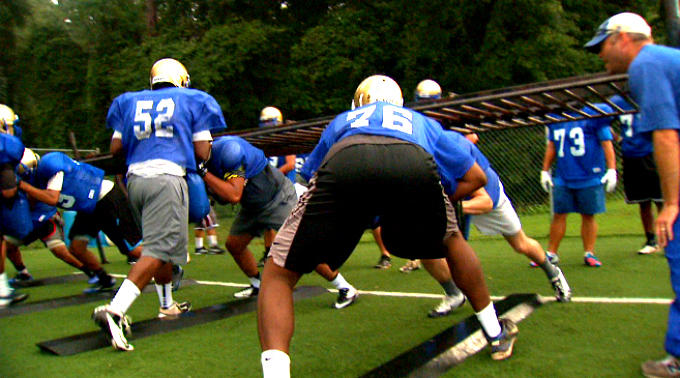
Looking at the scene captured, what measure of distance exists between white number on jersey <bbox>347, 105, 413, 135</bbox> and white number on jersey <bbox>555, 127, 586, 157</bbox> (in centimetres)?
398

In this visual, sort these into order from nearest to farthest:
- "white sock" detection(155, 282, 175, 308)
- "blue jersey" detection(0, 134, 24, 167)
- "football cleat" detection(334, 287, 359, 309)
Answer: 1. "white sock" detection(155, 282, 175, 308)
2. "football cleat" detection(334, 287, 359, 309)
3. "blue jersey" detection(0, 134, 24, 167)

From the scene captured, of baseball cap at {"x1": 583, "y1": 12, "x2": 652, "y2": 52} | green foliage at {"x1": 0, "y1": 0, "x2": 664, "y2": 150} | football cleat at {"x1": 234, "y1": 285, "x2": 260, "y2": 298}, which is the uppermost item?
green foliage at {"x1": 0, "y1": 0, "x2": 664, "y2": 150}

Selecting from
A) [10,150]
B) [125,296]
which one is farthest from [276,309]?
[10,150]

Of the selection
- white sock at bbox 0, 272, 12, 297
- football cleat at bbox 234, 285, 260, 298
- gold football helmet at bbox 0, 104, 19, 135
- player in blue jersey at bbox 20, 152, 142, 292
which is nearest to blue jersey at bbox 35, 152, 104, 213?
player in blue jersey at bbox 20, 152, 142, 292

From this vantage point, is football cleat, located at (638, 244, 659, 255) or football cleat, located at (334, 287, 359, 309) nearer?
football cleat, located at (334, 287, 359, 309)

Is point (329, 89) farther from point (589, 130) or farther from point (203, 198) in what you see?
point (203, 198)

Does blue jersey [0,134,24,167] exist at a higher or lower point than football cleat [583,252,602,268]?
higher

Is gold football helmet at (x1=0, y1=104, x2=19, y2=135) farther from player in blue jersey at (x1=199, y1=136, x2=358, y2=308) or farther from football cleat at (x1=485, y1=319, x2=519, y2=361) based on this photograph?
football cleat at (x1=485, y1=319, x2=519, y2=361)

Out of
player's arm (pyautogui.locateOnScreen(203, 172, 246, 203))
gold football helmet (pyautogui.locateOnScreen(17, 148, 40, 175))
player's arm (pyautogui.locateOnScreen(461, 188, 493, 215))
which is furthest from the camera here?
gold football helmet (pyautogui.locateOnScreen(17, 148, 40, 175))

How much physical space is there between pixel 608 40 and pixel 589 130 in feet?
11.9

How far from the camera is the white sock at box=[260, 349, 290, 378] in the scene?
2.43m

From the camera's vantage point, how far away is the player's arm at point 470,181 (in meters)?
3.02

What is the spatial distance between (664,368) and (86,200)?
16.4 feet

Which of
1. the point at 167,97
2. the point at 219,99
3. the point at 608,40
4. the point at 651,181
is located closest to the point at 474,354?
the point at 608,40
